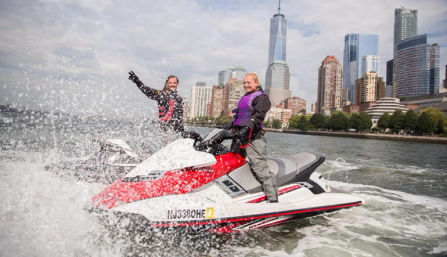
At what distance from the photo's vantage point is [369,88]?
184125 millimetres

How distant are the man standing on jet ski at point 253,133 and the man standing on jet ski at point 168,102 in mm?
1502

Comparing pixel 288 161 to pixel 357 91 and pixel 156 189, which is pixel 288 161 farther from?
pixel 357 91

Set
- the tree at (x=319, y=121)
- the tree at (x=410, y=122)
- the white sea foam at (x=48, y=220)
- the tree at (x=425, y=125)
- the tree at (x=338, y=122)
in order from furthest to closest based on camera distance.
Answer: the tree at (x=319, y=121), the tree at (x=338, y=122), the tree at (x=410, y=122), the tree at (x=425, y=125), the white sea foam at (x=48, y=220)

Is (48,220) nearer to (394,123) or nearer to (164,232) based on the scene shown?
(164,232)

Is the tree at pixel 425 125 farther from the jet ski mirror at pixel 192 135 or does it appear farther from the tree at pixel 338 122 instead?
the jet ski mirror at pixel 192 135

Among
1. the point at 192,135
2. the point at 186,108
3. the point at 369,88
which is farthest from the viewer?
the point at 369,88

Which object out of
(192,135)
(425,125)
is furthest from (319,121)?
(192,135)

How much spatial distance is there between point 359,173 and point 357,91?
20710 centimetres

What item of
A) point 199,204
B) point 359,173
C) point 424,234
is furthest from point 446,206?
point 199,204

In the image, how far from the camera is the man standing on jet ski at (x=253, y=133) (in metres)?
3.59

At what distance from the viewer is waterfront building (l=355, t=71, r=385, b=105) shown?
7249 inches

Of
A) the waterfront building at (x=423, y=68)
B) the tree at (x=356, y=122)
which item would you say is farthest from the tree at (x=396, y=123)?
the waterfront building at (x=423, y=68)

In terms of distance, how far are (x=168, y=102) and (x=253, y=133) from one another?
78.8 inches

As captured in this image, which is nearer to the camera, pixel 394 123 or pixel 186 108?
pixel 186 108
